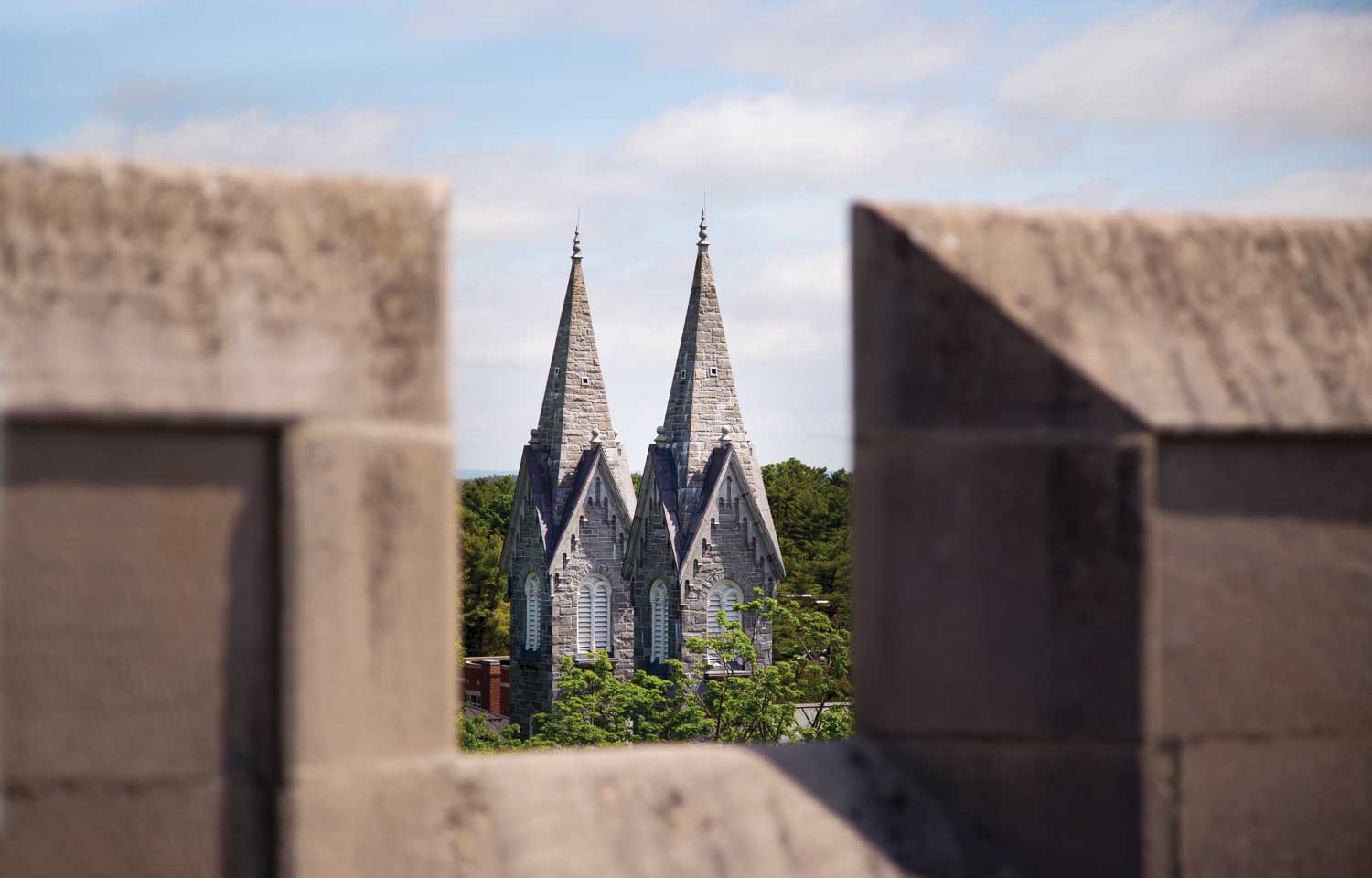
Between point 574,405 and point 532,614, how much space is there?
6660mm

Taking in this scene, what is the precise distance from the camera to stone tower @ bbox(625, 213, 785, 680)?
46.3 m

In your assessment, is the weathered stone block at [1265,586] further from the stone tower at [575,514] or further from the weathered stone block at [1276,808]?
the stone tower at [575,514]

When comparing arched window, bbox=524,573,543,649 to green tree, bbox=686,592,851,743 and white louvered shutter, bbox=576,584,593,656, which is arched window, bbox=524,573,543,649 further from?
green tree, bbox=686,592,851,743

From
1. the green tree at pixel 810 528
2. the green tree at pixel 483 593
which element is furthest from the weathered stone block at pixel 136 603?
the green tree at pixel 483 593

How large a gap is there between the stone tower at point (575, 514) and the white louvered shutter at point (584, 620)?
0.09 feet

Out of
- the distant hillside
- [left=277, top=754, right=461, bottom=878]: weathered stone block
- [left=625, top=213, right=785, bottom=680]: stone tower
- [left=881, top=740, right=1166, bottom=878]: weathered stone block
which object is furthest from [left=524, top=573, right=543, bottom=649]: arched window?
[left=277, top=754, right=461, bottom=878]: weathered stone block

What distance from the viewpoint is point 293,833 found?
6.25ft

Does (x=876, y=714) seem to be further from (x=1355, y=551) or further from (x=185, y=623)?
(x=185, y=623)

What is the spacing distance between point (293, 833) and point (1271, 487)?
1.41m

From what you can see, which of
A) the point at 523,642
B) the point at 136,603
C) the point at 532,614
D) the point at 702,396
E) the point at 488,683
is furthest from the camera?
the point at 488,683

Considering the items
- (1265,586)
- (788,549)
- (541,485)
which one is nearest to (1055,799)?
(1265,586)

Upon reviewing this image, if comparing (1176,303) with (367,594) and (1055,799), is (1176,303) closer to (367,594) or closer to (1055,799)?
(1055,799)

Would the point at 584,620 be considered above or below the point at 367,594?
below

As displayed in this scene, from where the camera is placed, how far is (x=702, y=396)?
152 ft
